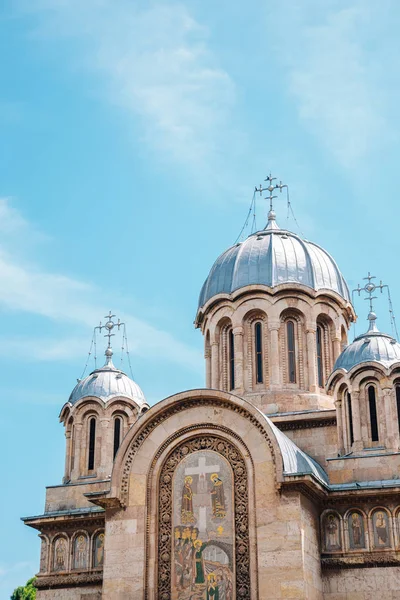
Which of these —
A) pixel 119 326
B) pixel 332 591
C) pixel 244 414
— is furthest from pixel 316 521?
pixel 119 326

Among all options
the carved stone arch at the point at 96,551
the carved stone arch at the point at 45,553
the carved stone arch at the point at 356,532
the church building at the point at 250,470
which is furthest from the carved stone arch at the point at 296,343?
the carved stone arch at the point at 45,553

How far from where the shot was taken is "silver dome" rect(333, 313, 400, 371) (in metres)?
26.2

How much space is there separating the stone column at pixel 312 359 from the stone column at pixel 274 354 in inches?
37.6

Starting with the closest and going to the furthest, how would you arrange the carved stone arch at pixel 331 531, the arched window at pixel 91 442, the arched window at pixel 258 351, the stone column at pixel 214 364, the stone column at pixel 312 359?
the carved stone arch at pixel 331 531 → the stone column at pixel 312 359 → the arched window at pixel 258 351 → the arched window at pixel 91 442 → the stone column at pixel 214 364

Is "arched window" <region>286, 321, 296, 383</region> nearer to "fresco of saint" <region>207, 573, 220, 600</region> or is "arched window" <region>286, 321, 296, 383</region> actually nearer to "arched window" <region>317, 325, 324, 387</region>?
"arched window" <region>317, 325, 324, 387</region>

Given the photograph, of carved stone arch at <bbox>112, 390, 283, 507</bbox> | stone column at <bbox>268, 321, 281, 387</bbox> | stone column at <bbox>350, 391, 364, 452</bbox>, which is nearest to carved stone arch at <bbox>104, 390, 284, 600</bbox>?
carved stone arch at <bbox>112, 390, 283, 507</bbox>

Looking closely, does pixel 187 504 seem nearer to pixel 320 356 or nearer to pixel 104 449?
pixel 104 449

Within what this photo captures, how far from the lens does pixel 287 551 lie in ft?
72.4

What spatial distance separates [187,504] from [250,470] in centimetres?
176

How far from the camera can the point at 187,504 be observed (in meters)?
23.6

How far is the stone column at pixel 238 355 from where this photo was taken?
28609 millimetres

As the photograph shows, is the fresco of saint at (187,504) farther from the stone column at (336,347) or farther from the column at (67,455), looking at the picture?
the stone column at (336,347)

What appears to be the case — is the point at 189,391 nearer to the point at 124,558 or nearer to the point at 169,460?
the point at 169,460

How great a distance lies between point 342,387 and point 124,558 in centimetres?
753
